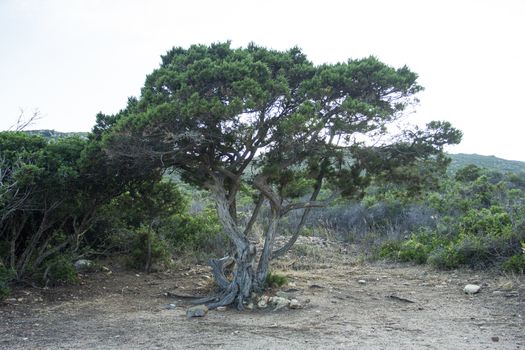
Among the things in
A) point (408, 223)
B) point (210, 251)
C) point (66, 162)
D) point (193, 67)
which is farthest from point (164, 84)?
point (408, 223)

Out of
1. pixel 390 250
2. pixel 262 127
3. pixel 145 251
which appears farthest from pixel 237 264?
pixel 390 250

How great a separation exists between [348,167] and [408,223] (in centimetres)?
784

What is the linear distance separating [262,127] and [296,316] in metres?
2.88

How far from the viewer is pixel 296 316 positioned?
7207 mm

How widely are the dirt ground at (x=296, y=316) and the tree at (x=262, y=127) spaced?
3.83 ft

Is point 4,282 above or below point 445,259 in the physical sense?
below

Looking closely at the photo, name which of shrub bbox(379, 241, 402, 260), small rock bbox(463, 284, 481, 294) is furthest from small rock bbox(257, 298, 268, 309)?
shrub bbox(379, 241, 402, 260)

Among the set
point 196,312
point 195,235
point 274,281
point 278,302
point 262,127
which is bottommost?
point 196,312

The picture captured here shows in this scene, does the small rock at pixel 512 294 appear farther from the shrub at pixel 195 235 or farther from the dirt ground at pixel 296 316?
the shrub at pixel 195 235

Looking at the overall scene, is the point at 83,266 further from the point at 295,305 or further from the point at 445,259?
the point at 445,259

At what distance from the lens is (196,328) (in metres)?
6.64

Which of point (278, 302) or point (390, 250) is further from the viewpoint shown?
point (390, 250)

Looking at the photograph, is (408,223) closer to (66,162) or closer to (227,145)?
(227,145)

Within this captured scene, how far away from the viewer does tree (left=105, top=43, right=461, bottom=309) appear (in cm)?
709
